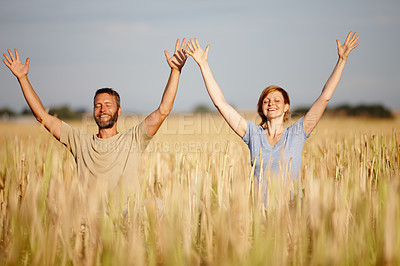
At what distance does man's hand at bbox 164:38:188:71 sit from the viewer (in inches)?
111

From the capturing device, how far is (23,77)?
2.97 metres

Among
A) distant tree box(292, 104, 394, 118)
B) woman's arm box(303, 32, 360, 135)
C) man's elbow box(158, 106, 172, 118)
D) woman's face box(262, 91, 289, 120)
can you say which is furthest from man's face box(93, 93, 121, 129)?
distant tree box(292, 104, 394, 118)

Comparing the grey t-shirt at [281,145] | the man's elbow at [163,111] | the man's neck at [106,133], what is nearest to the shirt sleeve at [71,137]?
the man's neck at [106,133]

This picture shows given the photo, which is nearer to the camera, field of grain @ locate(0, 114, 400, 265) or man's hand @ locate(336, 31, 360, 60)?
field of grain @ locate(0, 114, 400, 265)

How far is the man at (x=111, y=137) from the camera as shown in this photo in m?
2.72

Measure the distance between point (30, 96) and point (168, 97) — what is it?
996 millimetres

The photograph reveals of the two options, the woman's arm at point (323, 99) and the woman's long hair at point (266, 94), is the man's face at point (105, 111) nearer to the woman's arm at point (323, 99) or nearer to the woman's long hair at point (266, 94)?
the woman's long hair at point (266, 94)

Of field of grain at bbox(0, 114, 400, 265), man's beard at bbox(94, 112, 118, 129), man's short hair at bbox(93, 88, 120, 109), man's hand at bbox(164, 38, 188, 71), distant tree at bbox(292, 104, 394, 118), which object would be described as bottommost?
field of grain at bbox(0, 114, 400, 265)

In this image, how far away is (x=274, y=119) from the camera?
282cm

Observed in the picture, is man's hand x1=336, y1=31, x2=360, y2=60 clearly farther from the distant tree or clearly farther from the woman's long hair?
the distant tree

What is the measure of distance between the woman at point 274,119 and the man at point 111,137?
0.27m

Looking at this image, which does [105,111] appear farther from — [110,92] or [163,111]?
[163,111]

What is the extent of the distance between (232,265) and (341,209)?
25.6 inches

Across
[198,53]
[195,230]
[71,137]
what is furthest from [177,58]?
[195,230]
